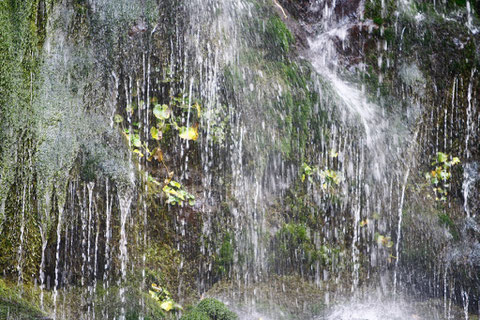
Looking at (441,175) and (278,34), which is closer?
(278,34)

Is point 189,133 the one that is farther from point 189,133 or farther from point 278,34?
point 278,34

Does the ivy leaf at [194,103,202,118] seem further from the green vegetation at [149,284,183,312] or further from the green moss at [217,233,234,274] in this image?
the green vegetation at [149,284,183,312]

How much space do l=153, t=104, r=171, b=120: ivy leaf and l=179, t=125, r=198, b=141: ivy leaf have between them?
0.64 feet

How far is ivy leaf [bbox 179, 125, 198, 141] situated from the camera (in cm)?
458

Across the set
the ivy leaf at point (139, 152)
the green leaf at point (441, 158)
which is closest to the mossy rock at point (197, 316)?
the ivy leaf at point (139, 152)

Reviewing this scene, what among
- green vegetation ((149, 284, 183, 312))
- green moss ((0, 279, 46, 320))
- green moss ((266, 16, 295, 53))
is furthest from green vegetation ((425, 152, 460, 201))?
green moss ((0, 279, 46, 320))

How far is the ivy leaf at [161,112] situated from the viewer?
4.50 m

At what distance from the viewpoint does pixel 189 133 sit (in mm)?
4594

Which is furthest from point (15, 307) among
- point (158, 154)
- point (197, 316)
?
point (158, 154)

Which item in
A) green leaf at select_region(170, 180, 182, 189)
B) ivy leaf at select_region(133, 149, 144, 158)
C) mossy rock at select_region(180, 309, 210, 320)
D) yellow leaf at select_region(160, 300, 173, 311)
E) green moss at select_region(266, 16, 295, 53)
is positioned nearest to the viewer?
mossy rock at select_region(180, 309, 210, 320)

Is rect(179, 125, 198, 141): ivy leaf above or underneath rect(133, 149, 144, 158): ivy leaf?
above

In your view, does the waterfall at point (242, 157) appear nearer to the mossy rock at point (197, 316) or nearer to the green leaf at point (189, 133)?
the green leaf at point (189, 133)

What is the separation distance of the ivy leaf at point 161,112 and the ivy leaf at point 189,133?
19cm

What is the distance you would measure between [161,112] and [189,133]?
339 millimetres
